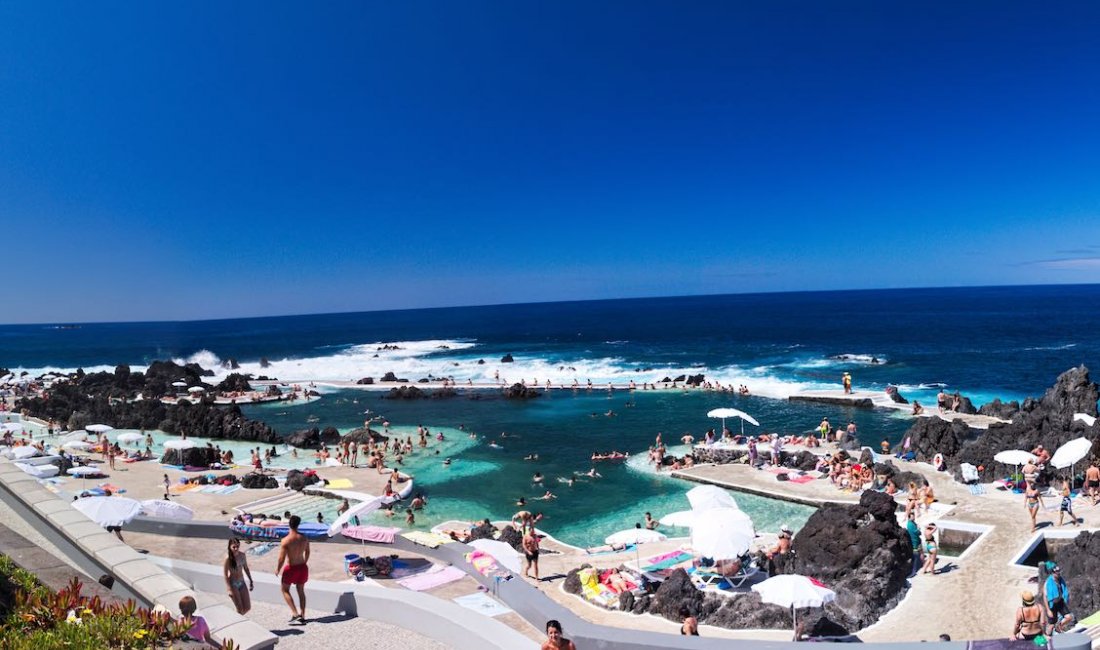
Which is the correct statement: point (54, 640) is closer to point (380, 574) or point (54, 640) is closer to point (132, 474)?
point (380, 574)

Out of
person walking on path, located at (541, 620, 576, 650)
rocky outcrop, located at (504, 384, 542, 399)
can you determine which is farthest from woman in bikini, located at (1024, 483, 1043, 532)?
rocky outcrop, located at (504, 384, 542, 399)

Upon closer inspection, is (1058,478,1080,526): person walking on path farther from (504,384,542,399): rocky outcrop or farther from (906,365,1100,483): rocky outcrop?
(504,384,542,399): rocky outcrop

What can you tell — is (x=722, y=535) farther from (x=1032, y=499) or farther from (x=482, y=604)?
(x=1032, y=499)

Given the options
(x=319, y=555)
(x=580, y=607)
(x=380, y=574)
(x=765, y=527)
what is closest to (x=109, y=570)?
(x=380, y=574)

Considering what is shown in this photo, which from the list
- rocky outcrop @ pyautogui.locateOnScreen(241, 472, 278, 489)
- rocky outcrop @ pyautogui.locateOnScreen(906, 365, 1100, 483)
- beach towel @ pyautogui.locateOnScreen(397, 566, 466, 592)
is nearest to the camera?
beach towel @ pyautogui.locateOnScreen(397, 566, 466, 592)

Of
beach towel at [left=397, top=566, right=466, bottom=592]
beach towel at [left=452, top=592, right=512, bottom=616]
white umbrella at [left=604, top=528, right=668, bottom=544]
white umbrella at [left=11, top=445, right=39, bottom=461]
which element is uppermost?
white umbrella at [left=11, top=445, right=39, bottom=461]

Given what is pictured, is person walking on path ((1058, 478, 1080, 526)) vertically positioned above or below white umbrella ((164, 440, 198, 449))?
below
